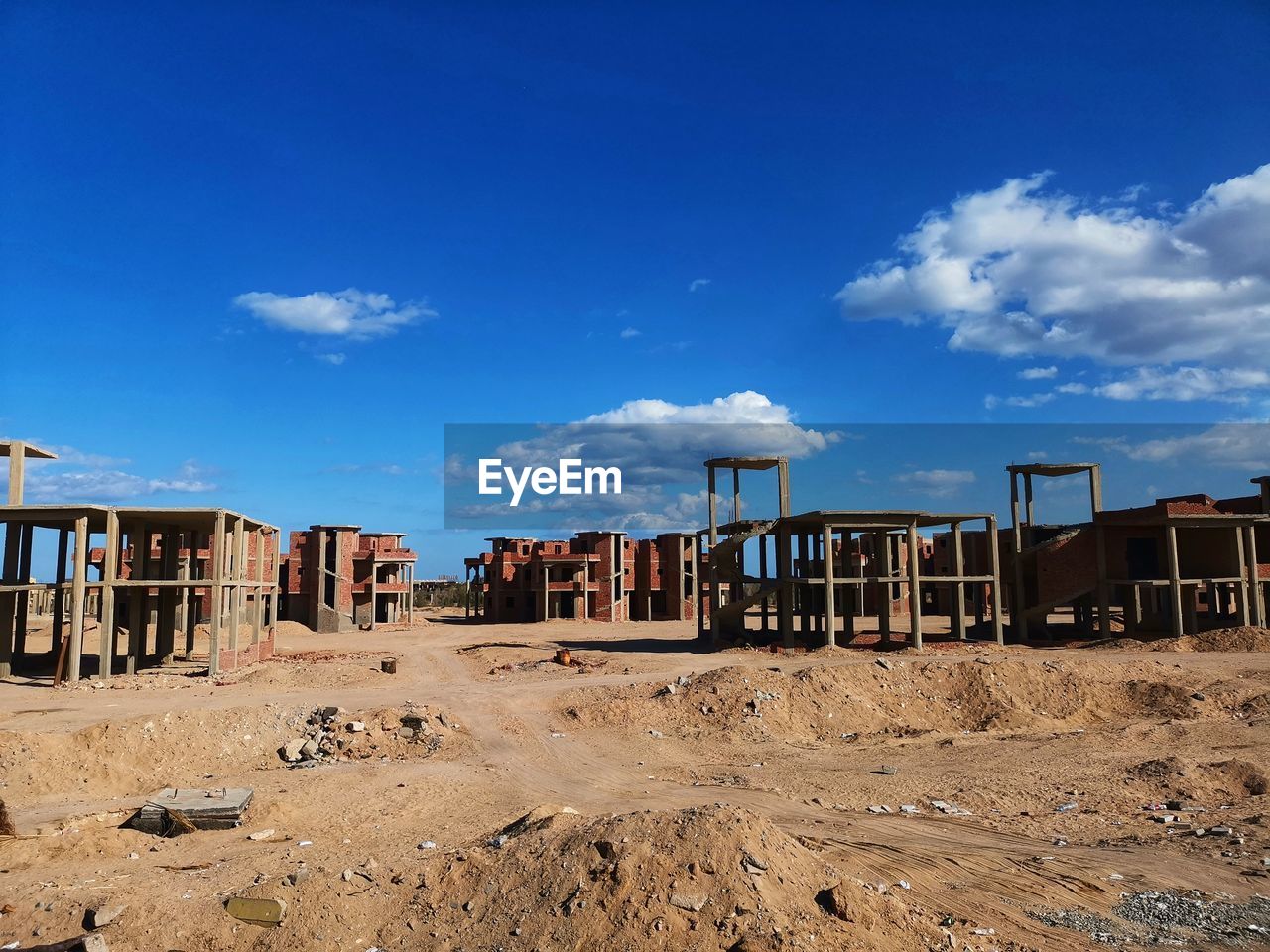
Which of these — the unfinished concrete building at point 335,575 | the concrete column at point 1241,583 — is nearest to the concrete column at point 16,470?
the unfinished concrete building at point 335,575

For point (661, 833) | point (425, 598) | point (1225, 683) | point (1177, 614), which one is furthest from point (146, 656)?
point (425, 598)

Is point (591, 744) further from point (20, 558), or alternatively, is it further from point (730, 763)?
point (20, 558)

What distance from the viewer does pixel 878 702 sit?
22.8 meters

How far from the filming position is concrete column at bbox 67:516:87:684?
2506 centimetres

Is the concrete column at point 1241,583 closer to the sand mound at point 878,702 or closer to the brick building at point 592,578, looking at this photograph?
the sand mound at point 878,702

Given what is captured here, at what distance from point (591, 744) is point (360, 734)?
505 cm

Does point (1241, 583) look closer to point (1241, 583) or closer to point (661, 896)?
point (1241, 583)

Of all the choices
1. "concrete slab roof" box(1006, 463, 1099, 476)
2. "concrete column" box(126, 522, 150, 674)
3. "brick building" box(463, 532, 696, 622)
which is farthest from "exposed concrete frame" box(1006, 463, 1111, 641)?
"concrete column" box(126, 522, 150, 674)

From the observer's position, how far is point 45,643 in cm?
4172

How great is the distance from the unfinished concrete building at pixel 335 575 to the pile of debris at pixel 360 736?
112ft

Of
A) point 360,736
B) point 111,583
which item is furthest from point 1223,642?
point 111,583

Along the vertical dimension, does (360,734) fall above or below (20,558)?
below

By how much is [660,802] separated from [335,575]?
140 ft

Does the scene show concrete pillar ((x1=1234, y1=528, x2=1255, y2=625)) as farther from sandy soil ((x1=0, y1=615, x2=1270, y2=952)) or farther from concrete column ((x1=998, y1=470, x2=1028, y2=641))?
concrete column ((x1=998, y1=470, x2=1028, y2=641))
